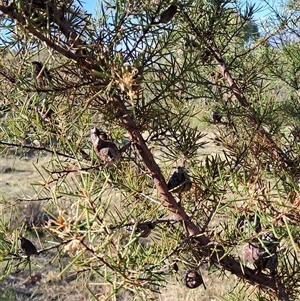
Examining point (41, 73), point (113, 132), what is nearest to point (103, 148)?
point (41, 73)

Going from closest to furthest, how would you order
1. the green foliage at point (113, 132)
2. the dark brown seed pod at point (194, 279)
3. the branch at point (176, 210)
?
the green foliage at point (113, 132), the branch at point (176, 210), the dark brown seed pod at point (194, 279)

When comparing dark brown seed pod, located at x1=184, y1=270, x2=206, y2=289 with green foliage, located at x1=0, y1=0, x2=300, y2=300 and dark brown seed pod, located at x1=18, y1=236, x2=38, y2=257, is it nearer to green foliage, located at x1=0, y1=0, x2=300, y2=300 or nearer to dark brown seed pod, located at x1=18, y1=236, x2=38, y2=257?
green foliage, located at x1=0, y1=0, x2=300, y2=300

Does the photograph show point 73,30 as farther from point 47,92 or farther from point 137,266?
point 137,266

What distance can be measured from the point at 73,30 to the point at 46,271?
2766 mm

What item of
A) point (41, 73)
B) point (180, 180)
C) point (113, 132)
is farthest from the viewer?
point (113, 132)

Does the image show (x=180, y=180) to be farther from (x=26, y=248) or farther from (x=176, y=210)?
(x=26, y=248)

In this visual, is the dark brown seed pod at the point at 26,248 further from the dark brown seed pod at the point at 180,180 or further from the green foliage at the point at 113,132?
the dark brown seed pod at the point at 180,180

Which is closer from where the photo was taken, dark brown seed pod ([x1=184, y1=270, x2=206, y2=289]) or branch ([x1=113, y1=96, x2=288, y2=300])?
branch ([x1=113, y1=96, x2=288, y2=300])

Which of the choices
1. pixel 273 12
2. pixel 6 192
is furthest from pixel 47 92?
pixel 6 192

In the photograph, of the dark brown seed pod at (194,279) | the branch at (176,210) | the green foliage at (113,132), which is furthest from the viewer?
the dark brown seed pod at (194,279)

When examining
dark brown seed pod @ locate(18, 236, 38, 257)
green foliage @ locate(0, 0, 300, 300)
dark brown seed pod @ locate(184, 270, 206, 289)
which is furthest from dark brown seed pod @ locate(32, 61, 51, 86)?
dark brown seed pod @ locate(184, 270, 206, 289)

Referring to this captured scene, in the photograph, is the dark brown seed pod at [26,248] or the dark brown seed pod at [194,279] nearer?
the dark brown seed pod at [26,248]

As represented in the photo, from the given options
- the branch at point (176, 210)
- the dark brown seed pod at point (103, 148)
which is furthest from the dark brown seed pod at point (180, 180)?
the dark brown seed pod at point (103, 148)

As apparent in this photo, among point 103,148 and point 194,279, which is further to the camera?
point 194,279
